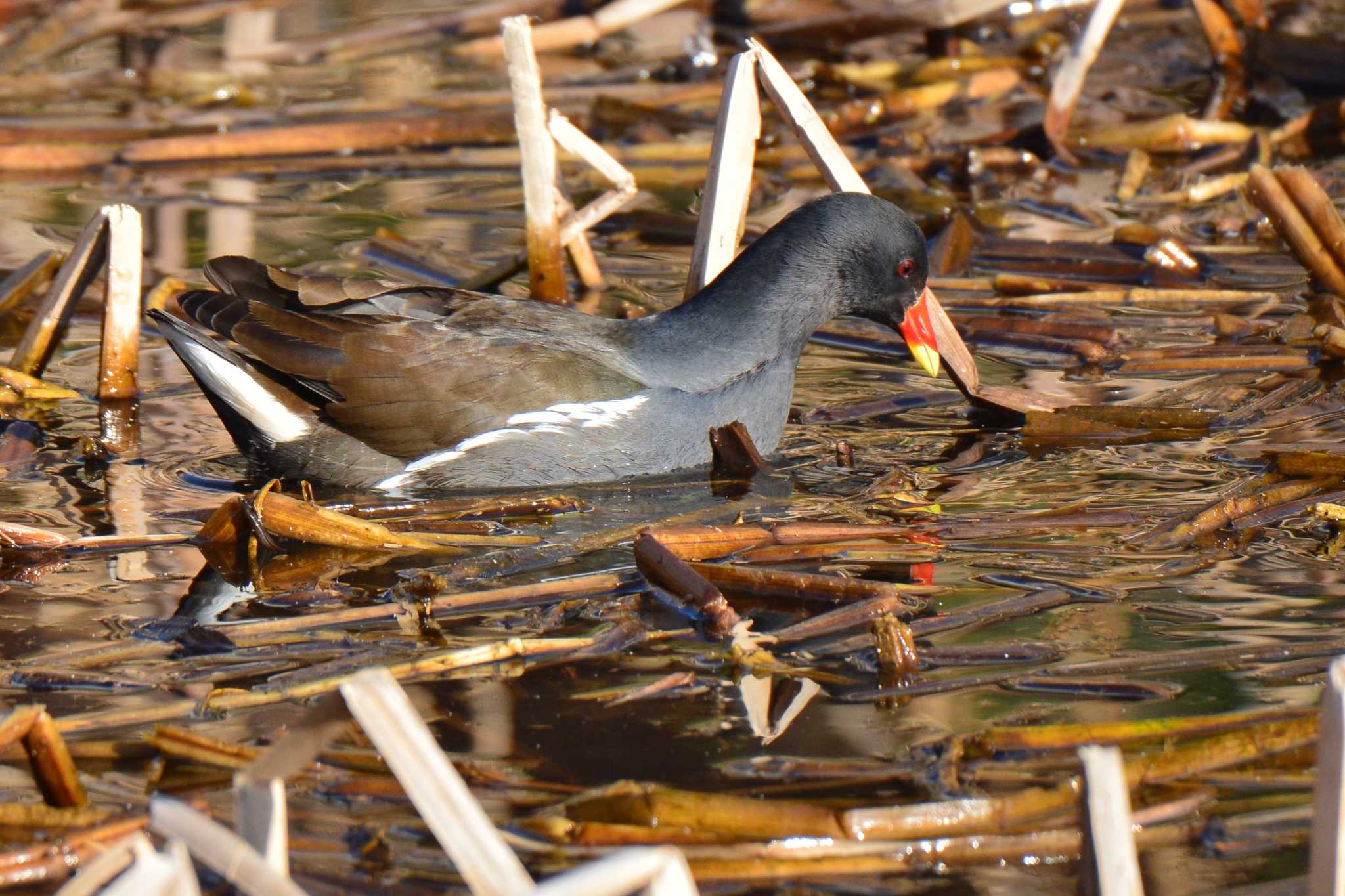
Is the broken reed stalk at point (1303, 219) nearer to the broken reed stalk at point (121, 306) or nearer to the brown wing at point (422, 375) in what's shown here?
the brown wing at point (422, 375)

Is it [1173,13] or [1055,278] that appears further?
[1173,13]

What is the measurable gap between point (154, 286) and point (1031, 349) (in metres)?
3.11

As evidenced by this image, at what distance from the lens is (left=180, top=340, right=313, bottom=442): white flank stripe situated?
14.7 feet

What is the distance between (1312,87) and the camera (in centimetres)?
812

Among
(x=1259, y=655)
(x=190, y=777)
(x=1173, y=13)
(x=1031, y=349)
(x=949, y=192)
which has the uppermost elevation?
(x=1173, y=13)

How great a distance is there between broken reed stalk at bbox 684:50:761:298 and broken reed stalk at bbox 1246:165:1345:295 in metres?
1.61

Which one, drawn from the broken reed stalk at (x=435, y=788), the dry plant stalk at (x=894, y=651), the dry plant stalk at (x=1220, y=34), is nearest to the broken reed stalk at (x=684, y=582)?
the dry plant stalk at (x=894, y=651)

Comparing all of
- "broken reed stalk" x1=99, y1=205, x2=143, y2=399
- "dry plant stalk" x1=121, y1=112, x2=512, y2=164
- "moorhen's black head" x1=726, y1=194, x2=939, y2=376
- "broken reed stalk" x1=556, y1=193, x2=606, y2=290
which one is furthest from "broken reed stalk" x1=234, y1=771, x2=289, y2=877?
"dry plant stalk" x1=121, y1=112, x2=512, y2=164

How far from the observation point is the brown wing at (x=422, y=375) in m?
4.47

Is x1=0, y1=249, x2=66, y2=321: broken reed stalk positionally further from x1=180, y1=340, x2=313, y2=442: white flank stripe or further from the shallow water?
x1=180, y1=340, x2=313, y2=442: white flank stripe

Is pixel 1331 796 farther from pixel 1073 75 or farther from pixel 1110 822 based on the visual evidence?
pixel 1073 75

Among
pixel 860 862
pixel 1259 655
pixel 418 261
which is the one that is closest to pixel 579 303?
pixel 418 261

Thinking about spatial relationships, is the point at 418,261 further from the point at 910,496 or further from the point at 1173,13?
the point at 1173,13

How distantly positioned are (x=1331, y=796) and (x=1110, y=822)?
9.9 inches
